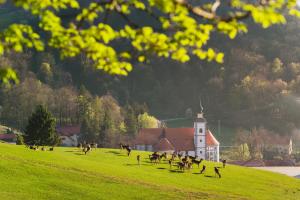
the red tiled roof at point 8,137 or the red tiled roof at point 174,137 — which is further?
the red tiled roof at point 8,137

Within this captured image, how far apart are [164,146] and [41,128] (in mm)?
76934

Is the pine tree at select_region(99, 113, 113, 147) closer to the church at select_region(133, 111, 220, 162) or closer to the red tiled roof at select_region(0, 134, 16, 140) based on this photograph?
the church at select_region(133, 111, 220, 162)

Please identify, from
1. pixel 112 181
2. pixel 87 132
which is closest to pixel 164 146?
pixel 87 132

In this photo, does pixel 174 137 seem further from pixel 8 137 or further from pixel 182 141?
pixel 8 137

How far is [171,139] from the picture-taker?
17512cm

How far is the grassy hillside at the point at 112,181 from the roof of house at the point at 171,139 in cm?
9698

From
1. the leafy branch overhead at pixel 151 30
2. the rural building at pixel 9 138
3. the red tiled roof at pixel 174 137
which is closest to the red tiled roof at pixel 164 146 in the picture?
the red tiled roof at pixel 174 137

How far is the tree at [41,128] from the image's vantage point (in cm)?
9881

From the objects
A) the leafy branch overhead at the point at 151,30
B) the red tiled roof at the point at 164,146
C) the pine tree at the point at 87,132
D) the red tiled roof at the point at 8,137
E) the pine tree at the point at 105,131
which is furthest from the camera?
the pine tree at the point at 87,132

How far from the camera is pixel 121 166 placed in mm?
64125

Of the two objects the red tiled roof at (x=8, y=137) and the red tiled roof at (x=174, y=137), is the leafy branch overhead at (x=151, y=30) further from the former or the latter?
the red tiled roof at (x=8, y=137)

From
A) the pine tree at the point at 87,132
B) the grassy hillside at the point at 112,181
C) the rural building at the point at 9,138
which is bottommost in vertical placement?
the grassy hillside at the point at 112,181

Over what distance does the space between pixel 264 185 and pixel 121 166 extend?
59.3 feet

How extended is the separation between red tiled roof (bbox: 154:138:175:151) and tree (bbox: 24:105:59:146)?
241ft
